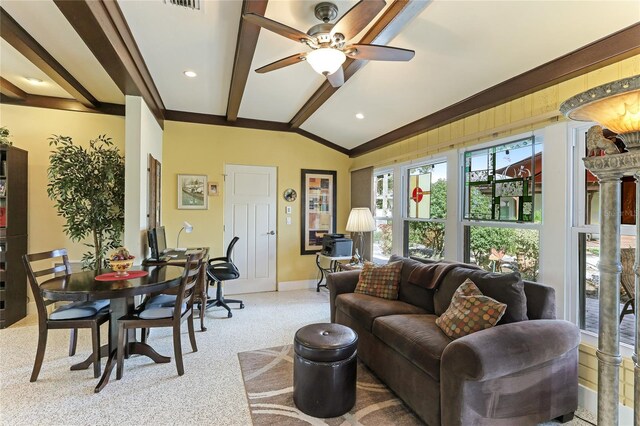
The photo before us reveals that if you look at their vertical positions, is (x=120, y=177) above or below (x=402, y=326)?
above

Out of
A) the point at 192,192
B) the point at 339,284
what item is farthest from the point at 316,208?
the point at 339,284

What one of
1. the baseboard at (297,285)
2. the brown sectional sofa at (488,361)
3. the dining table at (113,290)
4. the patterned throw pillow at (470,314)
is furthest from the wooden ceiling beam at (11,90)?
the patterned throw pillow at (470,314)

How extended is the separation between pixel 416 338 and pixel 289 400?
974 mm

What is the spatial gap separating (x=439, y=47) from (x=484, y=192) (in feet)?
4.81

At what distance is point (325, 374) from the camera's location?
195cm

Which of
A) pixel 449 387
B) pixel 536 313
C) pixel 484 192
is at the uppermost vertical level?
pixel 484 192

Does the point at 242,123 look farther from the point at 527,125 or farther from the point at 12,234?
the point at 527,125

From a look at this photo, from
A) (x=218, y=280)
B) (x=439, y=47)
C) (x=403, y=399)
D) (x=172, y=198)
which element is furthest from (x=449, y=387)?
(x=172, y=198)

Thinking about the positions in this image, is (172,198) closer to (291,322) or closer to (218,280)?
(218,280)

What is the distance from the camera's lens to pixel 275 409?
80.8 inches

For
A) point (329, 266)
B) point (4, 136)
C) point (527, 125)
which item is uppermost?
point (4, 136)

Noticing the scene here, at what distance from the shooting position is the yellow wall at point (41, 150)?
3.86 metres

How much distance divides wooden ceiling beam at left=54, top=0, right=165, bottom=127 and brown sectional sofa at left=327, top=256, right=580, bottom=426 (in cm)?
286

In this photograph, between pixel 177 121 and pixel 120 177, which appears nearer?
pixel 120 177
